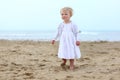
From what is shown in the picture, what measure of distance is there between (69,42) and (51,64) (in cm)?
90

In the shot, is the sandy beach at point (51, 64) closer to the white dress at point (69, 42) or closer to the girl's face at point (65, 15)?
the white dress at point (69, 42)

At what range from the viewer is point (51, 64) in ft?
25.8

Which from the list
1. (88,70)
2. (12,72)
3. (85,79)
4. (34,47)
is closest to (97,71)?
(88,70)

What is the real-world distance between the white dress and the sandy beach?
0.30m

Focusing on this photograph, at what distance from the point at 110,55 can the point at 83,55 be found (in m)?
0.72

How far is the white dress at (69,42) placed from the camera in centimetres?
721

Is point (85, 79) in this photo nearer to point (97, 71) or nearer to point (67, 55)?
point (97, 71)

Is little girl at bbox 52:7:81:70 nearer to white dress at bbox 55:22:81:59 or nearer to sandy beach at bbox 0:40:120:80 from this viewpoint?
white dress at bbox 55:22:81:59

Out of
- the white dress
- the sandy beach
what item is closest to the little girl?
the white dress

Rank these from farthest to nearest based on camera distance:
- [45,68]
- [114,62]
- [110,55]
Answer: [110,55], [114,62], [45,68]

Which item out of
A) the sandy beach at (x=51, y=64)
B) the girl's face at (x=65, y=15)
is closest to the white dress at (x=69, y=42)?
the girl's face at (x=65, y=15)

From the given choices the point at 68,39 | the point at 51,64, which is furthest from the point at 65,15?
the point at 51,64

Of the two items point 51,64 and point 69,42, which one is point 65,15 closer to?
point 69,42

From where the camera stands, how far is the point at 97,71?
6797 millimetres
